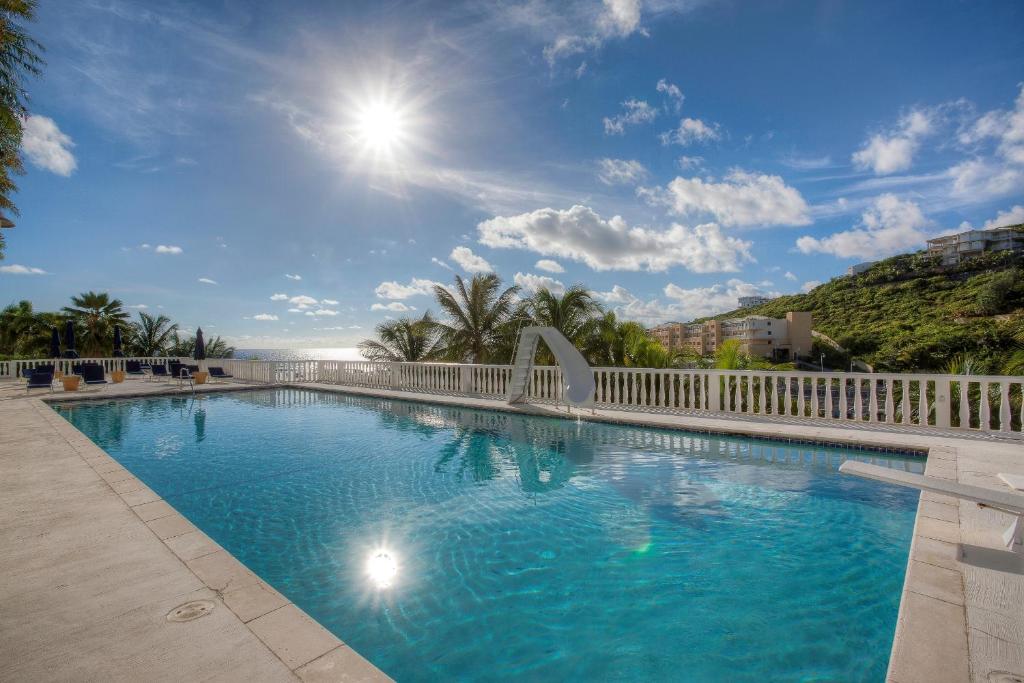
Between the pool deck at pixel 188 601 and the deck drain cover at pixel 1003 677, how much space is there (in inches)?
0.9

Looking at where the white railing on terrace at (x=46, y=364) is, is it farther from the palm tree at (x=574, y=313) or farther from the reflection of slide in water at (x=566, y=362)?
the reflection of slide in water at (x=566, y=362)

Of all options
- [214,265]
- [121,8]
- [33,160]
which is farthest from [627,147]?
[214,265]

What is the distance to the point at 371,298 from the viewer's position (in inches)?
1379

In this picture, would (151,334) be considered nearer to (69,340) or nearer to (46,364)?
(46,364)

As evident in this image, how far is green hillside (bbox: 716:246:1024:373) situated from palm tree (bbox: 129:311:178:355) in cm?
4528

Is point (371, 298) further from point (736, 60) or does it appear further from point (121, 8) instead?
point (736, 60)

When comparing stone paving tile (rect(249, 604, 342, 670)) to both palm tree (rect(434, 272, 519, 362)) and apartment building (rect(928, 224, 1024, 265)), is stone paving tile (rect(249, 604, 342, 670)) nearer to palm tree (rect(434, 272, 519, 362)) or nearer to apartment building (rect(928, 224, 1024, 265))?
palm tree (rect(434, 272, 519, 362))

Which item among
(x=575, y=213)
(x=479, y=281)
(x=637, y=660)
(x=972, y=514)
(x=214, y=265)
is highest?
(x=575, y=213)

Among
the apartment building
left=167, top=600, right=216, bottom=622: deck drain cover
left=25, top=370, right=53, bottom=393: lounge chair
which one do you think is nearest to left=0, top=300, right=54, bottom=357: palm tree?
left=25, top=370, right=53, bottom=393: lounge chair

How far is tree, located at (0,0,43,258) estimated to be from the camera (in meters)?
11.6

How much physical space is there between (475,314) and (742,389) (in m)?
11.2

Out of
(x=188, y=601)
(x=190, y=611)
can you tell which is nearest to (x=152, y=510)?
(x=188, y=601)

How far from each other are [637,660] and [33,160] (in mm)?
20084

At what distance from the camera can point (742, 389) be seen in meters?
8.60
